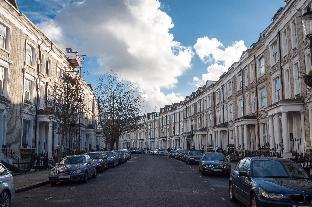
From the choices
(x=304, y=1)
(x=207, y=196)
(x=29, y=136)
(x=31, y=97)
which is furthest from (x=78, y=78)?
(x=207, y=196)

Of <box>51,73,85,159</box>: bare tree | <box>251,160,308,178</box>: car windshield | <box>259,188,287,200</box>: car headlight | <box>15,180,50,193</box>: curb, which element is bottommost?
<box>15,180,50,193</box>: curb

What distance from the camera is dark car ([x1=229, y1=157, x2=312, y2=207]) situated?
27.9 feet

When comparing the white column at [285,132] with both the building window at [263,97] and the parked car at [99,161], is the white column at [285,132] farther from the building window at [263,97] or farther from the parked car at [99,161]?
the parked car at [99,161]

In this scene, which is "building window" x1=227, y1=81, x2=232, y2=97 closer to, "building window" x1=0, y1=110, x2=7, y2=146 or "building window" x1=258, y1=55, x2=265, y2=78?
"building window" x1=258, y1=55, x2=265, y2=78

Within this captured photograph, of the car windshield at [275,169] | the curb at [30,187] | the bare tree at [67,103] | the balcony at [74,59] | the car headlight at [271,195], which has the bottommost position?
the curb at [30,187]

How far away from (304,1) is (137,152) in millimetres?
80551

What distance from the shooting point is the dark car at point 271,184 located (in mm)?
8492

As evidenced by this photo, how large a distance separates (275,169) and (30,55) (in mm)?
26276

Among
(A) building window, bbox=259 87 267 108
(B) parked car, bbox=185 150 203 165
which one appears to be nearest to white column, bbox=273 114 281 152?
(A) building window, bbox=259 87 267 108

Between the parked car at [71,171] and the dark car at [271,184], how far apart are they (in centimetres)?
951

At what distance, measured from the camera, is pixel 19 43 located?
2908 centimetres

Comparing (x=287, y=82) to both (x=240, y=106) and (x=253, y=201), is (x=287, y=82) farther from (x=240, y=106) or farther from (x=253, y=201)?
(x=253, y=201)

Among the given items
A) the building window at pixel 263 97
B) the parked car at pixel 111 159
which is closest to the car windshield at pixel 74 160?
the parked car at pixel 111 159

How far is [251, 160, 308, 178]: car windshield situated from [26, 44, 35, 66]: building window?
81.5ft
